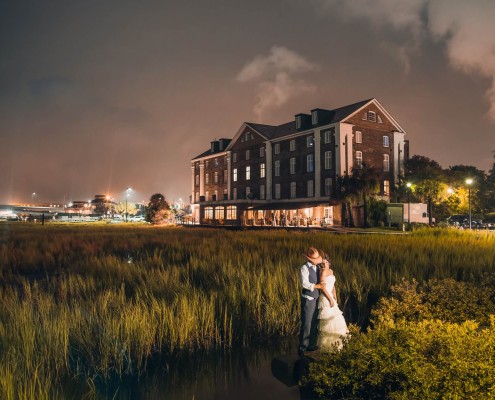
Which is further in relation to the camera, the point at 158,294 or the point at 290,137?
the point at 290,137

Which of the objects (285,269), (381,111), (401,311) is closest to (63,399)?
(401,311)

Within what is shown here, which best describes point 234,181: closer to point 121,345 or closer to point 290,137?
point 290,137

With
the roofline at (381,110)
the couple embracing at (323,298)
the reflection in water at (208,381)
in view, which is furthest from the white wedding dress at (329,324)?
the roofline at (381,110)

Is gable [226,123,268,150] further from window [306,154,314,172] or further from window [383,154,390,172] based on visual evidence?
window [383,154,390,172]

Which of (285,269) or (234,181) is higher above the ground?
(234,181)

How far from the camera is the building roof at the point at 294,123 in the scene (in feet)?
155

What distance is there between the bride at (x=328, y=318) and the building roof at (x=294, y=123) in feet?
139

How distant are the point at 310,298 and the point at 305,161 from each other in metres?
46.1

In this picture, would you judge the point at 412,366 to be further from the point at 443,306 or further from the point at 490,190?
the point at 490,190

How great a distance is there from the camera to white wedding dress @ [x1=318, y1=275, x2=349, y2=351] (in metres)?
5.71

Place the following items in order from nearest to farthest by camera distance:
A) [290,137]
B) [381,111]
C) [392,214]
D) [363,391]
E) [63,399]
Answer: [63,399] < [363,391] < [392,214] < [381,111] < [290,137]

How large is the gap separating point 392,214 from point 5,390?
4265 centimetres

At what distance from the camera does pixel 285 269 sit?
1124 centimetres

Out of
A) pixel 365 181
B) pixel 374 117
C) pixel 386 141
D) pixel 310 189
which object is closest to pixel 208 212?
pixel 310 189
